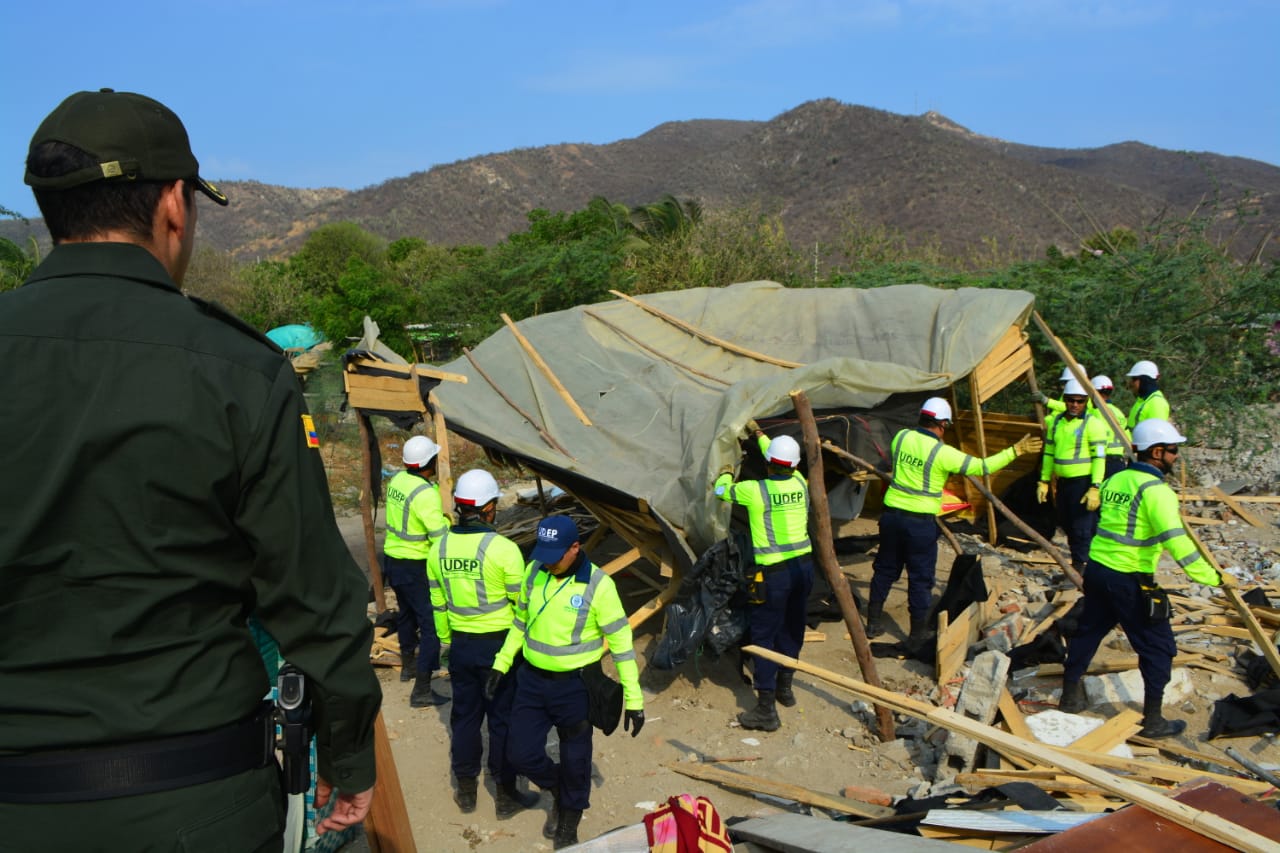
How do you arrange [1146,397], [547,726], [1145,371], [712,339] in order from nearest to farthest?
1. [547,726]
2. [712,339]
3. [1146,397]
4. [1145,371]

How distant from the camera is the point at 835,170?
4888cm

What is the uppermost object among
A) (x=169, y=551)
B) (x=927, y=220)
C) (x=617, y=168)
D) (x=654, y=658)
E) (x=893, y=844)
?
(x=617, y=168)

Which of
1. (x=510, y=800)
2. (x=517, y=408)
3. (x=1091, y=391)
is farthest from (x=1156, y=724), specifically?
(x=517, y=408)

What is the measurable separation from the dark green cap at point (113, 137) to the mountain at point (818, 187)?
2716 cm

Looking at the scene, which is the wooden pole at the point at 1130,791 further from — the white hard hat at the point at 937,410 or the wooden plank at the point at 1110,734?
the white hard hat at the point at 937,410

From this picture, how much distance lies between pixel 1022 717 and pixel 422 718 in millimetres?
4388

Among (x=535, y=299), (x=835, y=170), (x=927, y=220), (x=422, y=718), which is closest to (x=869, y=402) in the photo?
(x=422, y=718)

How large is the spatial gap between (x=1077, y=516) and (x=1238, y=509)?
3061mm

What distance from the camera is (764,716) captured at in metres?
6.46

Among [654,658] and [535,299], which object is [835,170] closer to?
[535,299]

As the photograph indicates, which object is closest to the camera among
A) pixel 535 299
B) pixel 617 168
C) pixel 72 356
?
pixel 72 356

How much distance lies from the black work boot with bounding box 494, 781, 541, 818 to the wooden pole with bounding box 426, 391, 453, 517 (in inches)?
82.3

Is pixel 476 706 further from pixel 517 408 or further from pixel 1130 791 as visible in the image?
pixel 1130 791

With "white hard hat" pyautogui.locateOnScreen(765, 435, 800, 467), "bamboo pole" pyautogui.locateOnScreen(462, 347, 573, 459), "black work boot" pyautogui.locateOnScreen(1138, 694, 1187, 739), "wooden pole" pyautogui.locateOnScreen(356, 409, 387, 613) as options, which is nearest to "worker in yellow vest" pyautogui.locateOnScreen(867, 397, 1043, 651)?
"white hard hat" pyautogui.locateOnScreen(765, 435, 800, 467)
